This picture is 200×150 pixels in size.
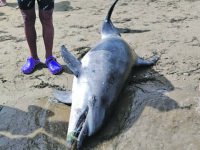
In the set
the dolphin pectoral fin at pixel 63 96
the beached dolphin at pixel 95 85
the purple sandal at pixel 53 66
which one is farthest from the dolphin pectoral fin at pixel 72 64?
the purple sandal at pixel 53 66

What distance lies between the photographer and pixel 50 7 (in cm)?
398

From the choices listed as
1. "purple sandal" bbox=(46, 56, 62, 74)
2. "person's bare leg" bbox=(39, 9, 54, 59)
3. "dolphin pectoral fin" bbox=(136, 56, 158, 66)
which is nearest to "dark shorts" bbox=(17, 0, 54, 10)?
"person's bare leg" bbox=(39, 9, 54, 59)

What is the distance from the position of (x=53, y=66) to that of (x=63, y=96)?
37.9 inches

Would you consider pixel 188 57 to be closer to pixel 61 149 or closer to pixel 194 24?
pixel 194 24

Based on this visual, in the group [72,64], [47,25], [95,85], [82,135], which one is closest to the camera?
[82,135]

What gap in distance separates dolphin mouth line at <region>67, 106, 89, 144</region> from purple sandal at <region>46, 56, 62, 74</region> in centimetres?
149

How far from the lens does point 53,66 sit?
416 cm

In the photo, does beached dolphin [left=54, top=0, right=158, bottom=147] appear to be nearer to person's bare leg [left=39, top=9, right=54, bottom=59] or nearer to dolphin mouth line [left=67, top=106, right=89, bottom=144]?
dolphin mouth line [left=67, top=106, right=89, bottom=144]

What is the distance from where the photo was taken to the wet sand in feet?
8.68

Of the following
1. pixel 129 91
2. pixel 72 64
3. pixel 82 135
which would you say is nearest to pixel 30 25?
pixel 72 64

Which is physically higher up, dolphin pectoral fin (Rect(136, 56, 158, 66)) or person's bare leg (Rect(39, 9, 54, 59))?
person's bare leg (Rect(39, 9, 54, 59))

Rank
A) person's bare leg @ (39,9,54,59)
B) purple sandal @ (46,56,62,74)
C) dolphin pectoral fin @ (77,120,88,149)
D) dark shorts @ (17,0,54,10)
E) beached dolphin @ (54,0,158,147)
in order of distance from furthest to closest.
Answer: purple sandal @ (46,56,62,74) → person's bare leg @ (39,9,54,59) → dark shorts @ (17,0,54,10) → beached dolphin @ (54,0,158,147) → dolphin pectoral fin @ (77,120,88,149)

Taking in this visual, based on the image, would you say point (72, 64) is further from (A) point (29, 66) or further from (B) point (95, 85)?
(A) point (29, 66)

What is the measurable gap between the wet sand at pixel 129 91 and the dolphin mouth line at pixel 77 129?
12 cm
